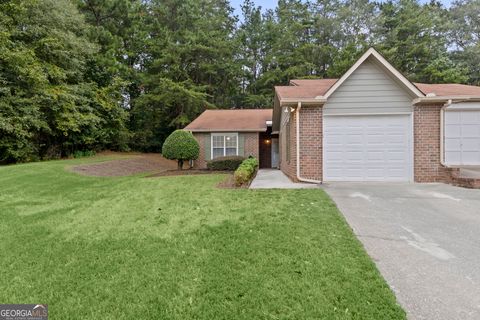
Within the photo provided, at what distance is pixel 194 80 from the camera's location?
2784 cm

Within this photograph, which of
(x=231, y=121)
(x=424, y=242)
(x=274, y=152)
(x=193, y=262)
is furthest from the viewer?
(x=274, y=152)

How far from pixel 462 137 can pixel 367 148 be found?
4.48m

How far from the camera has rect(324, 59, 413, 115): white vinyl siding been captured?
28.2 feet

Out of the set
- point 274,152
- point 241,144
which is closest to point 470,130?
point 274,152

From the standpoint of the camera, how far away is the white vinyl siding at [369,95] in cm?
861

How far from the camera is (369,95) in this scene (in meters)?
8.68

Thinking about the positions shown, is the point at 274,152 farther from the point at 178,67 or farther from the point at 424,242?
the point at 424,242

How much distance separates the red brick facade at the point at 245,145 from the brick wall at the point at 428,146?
9383 mm

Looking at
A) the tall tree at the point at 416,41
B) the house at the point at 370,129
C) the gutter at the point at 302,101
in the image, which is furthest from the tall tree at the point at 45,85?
the tall tree at the point at 416,41

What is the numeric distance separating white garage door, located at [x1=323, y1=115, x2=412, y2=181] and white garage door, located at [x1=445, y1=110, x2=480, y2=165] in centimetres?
294

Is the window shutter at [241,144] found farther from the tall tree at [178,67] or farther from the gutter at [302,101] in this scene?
the tall tree at [178,67]

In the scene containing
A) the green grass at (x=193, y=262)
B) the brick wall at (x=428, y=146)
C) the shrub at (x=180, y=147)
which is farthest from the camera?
the shrub at (x=180, y=147)

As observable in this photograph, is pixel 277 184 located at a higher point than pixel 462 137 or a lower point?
lower

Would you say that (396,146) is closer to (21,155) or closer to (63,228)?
(63,228)
